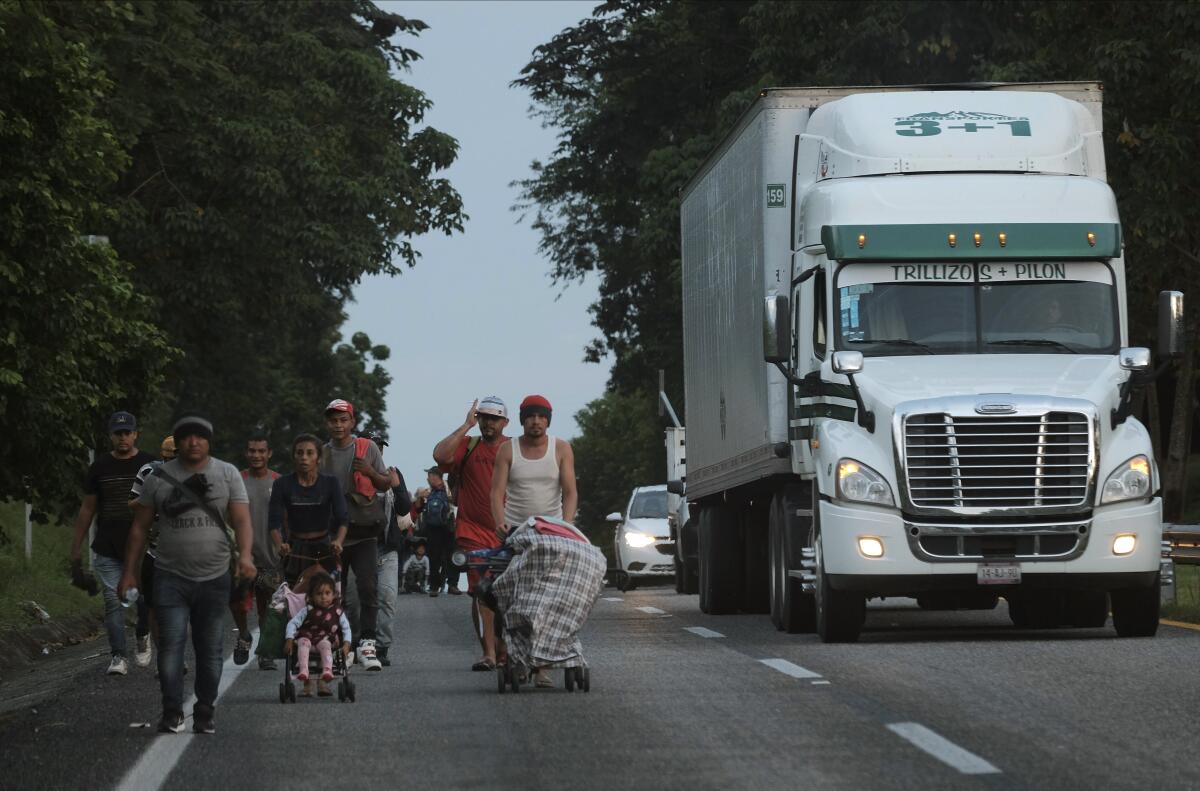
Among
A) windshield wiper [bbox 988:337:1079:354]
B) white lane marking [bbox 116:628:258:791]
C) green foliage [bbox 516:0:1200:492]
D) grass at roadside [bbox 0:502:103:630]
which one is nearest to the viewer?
white lane marking [bbox 116:628:258:791]

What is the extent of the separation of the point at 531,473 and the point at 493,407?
1.13 metres

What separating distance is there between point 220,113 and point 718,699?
25907mm

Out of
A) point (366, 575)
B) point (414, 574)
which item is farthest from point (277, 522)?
point (414, 574)

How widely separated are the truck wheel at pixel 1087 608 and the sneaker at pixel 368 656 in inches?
236

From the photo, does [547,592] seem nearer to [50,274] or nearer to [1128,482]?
Result: [1128,482]

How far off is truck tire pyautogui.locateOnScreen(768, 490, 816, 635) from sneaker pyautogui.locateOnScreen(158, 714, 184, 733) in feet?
22.9

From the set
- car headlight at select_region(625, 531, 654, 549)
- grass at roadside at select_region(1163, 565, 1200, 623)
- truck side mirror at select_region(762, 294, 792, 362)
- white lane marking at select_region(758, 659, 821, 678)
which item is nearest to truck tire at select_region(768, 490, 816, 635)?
truck side mirror at select_region(762, 294, 792, 362)

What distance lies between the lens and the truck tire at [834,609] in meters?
16.6

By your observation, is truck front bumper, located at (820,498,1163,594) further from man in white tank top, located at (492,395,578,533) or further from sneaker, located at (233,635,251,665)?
sneaker, located at (233,635,251,665)

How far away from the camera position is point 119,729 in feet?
38.9

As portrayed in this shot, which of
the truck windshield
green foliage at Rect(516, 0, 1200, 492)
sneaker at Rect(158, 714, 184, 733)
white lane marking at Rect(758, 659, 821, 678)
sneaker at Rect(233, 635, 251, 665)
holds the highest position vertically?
green foliage at Rect(516, 0, 1200, 492)

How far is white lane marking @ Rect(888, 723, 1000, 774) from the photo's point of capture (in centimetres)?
917

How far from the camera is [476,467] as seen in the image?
49.1 ft

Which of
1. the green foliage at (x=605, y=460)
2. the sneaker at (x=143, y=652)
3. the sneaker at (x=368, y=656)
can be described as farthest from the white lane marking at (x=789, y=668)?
the green foliage at (x=605, y=460)
